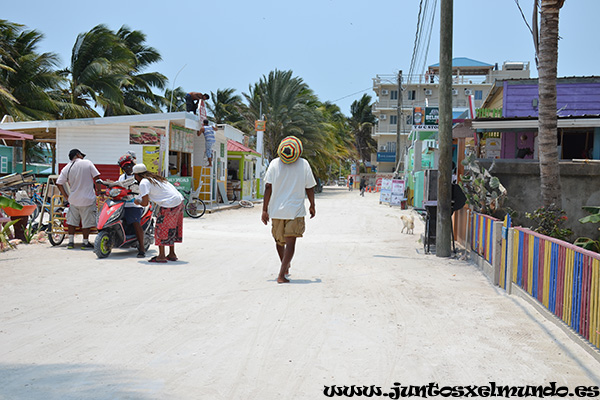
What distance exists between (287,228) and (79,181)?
438 cm

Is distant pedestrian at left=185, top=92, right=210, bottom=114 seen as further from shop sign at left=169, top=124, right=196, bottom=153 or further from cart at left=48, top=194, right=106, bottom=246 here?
cart at left=48, top=194, right=106, bottom=246

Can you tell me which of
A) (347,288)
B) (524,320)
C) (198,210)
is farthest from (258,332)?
(198,210)

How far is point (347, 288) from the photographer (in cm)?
671

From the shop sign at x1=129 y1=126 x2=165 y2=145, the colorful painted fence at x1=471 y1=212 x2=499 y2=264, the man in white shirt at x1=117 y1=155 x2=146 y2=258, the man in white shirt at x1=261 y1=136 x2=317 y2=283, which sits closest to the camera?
the man in white shirt at x1=261 y1=136 x2=317 y2=283

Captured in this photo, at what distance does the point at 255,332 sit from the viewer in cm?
473

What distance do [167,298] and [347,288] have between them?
220cm

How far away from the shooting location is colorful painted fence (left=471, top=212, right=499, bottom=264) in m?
7.72

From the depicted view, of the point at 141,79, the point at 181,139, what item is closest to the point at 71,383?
the point at 181,139

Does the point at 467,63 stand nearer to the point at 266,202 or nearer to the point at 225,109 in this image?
the point at 225,109

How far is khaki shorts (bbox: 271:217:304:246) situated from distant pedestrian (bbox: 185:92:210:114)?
14371mm

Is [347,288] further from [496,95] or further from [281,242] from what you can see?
[496,95]

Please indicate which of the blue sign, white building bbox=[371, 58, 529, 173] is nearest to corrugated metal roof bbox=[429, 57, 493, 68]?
white building bbox=[371, 58, 529, 173]

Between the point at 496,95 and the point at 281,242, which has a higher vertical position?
the point at 496,95

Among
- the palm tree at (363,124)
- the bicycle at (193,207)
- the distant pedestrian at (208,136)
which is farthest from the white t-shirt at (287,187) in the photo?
the palm tree at (363,124)
